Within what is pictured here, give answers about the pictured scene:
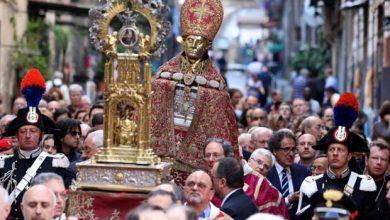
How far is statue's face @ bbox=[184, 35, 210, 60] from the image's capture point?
16.4 metres

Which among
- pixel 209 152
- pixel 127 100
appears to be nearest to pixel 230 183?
pixel 127 100

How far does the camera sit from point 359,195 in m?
→ 15.2

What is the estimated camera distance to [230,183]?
46.1ft

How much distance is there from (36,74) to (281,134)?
338 cm

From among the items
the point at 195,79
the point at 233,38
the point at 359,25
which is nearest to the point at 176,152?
the point at 195,79

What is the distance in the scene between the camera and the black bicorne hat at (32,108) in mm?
15539

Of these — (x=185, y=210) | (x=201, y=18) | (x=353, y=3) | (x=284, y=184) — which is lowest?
(x=284, y=184)

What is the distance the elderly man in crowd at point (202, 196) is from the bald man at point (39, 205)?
4.40ft

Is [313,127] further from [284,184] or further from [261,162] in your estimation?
[261,162]

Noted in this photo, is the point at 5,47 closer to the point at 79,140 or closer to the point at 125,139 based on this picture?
the point at 79,140

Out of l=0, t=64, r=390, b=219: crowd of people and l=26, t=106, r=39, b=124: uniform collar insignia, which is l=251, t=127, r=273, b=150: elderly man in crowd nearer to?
l=0, t=64, r=390, b=219: crowd of people

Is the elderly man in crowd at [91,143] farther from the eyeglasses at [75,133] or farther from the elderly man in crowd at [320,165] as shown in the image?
the elderly man in crowd at [320,165]

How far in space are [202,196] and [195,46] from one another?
3279 mm

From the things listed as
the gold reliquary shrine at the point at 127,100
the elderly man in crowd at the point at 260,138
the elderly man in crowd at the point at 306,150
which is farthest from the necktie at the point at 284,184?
the gold reliquary shrine at the point at 127,100
